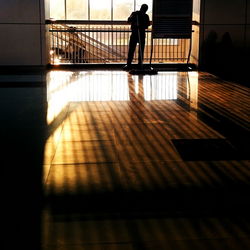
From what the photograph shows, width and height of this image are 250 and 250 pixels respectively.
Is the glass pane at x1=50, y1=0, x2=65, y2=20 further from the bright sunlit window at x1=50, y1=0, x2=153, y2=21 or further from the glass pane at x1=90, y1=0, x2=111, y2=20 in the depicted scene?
the glass pane at x1=90, y1=0, x2=111, y2=20

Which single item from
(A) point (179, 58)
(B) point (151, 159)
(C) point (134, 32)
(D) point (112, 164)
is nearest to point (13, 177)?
(D) point (112, 164)

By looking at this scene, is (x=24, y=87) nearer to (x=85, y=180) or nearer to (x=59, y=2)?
(x=85, y=180)

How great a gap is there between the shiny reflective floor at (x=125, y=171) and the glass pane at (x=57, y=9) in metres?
9.00

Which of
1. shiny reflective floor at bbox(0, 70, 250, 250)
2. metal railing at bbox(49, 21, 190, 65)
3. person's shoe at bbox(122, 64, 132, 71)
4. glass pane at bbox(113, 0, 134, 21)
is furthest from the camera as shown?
glass pane at bbox(113, 0, 134, 21)

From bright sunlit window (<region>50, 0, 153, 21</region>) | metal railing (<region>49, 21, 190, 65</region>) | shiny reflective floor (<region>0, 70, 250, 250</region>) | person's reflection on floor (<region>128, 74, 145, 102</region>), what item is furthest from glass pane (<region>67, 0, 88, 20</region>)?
shiny reflective floor (<region>0, 70, 250, 250</region>)

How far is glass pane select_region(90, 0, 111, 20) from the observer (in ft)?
58.1

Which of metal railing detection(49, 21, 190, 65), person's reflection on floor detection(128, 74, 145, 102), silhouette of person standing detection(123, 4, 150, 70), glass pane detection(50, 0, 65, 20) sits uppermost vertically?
glass pane detection(50, 0, 65, 20)

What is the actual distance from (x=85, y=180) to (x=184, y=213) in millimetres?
1080

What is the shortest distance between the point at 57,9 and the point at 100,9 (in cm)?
149

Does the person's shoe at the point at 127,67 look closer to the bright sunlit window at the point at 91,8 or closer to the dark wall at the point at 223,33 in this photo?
the dark wall at the point at 223,33

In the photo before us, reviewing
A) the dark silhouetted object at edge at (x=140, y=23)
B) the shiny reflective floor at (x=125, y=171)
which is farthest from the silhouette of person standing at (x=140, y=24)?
the shiny reflective floor at (x=125, y=171)

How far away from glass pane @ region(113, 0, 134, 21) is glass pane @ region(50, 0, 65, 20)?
1798 mm

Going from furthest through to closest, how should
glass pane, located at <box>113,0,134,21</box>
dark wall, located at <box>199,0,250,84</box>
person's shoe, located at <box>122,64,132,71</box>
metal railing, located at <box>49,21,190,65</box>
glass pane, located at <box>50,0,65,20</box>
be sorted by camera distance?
glass pane, located at <box>113,0,134,21</box>
glass pane, located at <box>50,0,65,20</box>
metal railing, located at <box>49,21,190,65</box>
dark wall, located at <box>199,0,250,84</box>
person's shoe, located at <box>122,64,132,71</box>

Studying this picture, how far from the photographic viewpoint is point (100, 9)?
58.2 feet
